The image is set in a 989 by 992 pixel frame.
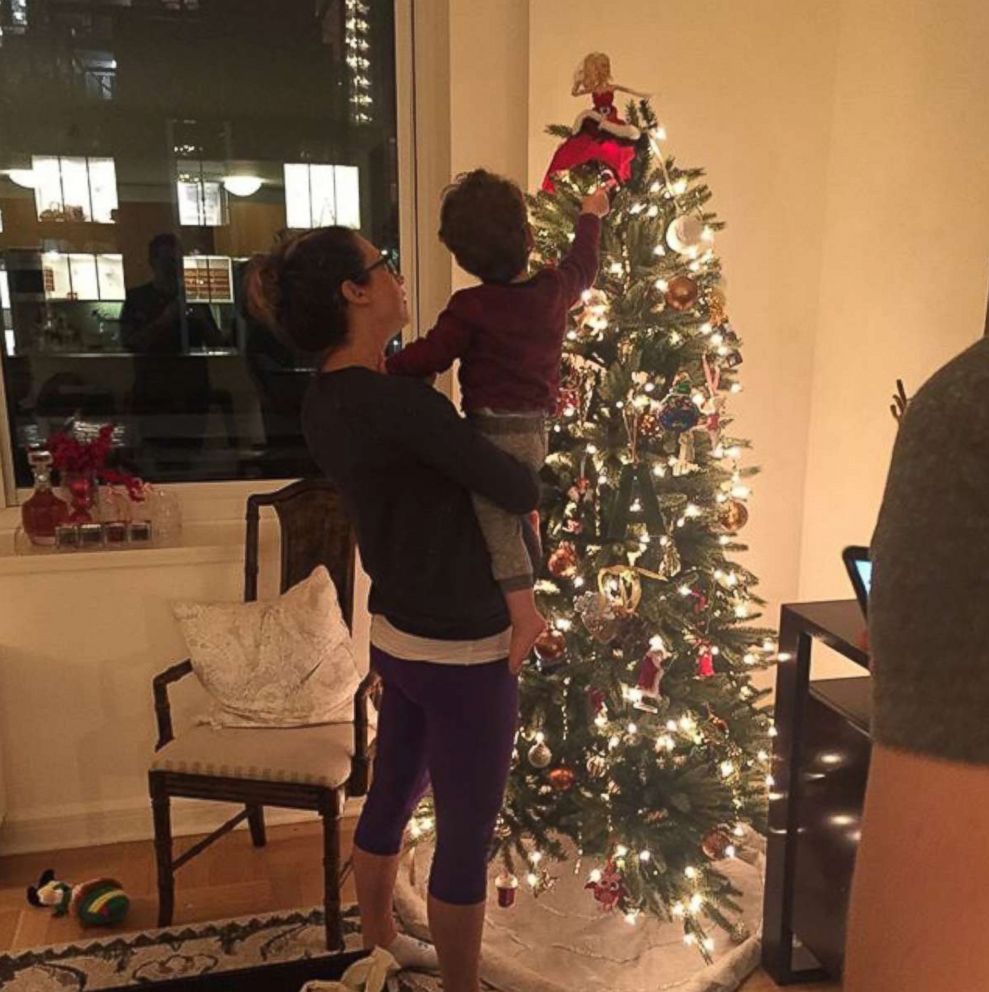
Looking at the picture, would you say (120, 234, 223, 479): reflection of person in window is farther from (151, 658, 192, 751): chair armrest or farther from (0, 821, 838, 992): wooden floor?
(0, 821, 838, 992): wooden floor

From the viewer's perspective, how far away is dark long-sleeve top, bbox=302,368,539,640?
1506 mm

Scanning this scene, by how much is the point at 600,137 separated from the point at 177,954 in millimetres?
2102

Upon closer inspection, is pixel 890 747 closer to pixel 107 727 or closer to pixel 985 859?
pixel 985 859

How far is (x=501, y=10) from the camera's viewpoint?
2650mm

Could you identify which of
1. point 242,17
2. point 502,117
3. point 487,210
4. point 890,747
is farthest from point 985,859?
point 242,17

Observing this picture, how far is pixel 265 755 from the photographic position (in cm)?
223

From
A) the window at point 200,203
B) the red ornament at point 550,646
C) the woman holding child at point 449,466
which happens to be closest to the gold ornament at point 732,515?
the red ornament at point 550,646

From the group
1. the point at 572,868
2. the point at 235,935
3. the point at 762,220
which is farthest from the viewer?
the point at 762,220

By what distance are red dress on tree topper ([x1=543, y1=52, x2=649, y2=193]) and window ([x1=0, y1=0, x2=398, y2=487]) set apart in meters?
1.03

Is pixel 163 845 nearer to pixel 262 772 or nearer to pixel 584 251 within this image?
pixel 262 772

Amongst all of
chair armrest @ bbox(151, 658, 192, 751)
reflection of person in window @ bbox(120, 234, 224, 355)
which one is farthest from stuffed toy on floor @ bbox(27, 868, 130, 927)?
reflection of person in window @ bbox(120, 234, 224, 355)

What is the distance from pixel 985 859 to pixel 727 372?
1870mm

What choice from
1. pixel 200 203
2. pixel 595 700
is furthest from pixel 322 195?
pixel 595 700

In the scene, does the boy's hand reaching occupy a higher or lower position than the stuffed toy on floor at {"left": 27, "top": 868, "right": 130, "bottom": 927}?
higher
